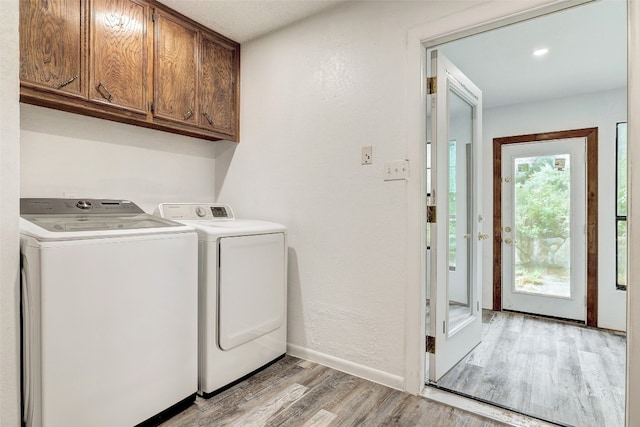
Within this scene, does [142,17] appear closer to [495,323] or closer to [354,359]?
[354,359]

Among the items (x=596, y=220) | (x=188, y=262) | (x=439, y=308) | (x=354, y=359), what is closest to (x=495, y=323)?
(x=596, y=220)

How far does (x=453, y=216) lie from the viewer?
262 cm

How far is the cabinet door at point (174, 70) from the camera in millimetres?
2207

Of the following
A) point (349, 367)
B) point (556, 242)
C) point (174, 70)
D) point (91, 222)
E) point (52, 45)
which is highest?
point (174, 70)

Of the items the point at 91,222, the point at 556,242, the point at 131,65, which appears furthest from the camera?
the point at 556,242

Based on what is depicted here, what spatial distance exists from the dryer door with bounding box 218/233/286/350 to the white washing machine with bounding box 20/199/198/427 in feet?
0.60

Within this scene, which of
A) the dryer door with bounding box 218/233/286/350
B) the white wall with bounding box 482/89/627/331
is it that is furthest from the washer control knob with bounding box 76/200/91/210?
the white wall with bounding box 482/89/627/331

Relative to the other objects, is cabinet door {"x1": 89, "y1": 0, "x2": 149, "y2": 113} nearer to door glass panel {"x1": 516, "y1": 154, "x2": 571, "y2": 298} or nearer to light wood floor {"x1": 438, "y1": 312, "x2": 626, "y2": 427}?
light wood floor {"x1": 438, "y1": 312, "x2": 626, "y2": 427}

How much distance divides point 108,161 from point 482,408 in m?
2.70

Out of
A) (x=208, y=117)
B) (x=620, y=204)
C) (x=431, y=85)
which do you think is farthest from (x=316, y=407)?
(x=620, y=204)

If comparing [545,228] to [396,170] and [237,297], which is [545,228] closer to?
[396,170]

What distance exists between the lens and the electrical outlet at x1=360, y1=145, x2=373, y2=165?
211 cm

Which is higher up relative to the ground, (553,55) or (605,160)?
(553,55)

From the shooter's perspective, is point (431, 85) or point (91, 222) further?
point (431, 85)
